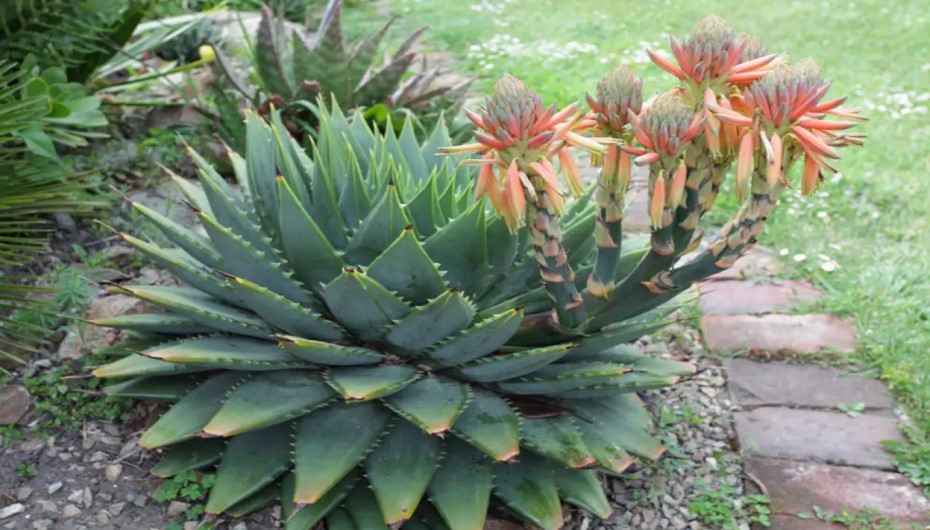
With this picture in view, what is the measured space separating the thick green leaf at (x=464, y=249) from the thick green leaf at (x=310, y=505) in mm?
559

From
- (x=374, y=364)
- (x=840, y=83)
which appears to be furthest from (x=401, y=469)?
(x=840, y=83)

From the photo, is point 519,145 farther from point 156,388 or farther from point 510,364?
point 156,388

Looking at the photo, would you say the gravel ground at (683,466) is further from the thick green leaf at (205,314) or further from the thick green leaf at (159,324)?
the thick green leaf at (159,324)

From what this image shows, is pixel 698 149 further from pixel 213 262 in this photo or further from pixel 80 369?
pixel 80 369

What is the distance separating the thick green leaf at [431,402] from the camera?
1.95 meters

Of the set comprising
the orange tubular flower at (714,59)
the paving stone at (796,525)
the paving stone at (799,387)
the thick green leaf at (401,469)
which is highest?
the orange tubular flower at (714,59)

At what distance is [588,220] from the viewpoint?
7.72 ft

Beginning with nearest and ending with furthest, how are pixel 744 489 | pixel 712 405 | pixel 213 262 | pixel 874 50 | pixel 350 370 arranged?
pixel 350 370, pixel 213 262, pixel 744 489, pixel 712 405, pixel 874 50

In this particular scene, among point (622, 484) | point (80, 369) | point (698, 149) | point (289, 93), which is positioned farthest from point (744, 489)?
point (289, 93)

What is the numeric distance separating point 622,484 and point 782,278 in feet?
4.98

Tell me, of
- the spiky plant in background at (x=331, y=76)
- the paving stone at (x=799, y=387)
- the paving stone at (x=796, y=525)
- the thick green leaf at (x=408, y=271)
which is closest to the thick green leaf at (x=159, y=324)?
the thick green leaf at (x=408, y=271)

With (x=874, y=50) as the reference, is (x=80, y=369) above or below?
below

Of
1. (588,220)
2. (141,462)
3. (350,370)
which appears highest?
(588,220)

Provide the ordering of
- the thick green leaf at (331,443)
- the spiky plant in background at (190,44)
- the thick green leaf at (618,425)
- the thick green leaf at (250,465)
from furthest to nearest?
the spiky plant in background at (190,44) → the thick green leaf at (618,425) → the thick green leaf at (250,465) → the thick green leaf at (331,443)
